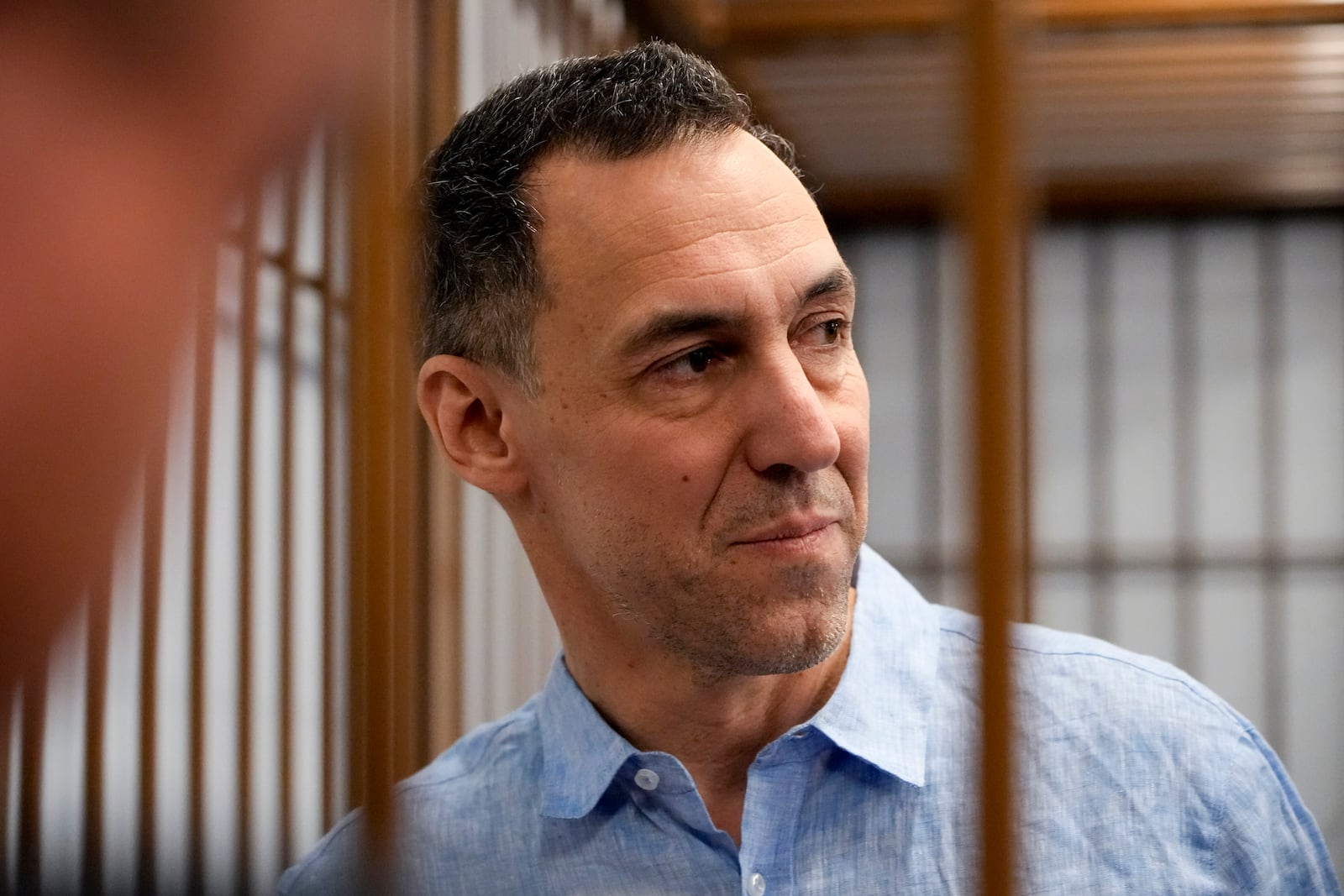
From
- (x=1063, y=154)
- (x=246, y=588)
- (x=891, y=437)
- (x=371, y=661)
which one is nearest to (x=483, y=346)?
(x=246, y=588)

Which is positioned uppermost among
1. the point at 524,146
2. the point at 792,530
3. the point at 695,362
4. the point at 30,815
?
the point at 524,146

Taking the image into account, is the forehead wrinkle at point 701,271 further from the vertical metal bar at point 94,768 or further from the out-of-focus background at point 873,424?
the vertical metal bar at point 94,768

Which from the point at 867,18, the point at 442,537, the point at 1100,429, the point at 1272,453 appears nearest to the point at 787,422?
the point at 442,537

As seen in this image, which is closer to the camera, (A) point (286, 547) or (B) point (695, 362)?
(B) point (695, 362)

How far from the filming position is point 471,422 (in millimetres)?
940

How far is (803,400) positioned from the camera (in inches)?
29.3

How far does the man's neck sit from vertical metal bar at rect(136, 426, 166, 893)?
13.1 inches

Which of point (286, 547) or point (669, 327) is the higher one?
point (669, 327)

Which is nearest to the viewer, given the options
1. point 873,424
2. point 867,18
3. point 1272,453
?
point 867,18

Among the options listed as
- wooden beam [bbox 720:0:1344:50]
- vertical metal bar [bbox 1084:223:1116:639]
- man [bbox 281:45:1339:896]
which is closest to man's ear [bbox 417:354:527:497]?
man [bbox 281:45:1339:896]

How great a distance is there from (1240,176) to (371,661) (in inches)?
110

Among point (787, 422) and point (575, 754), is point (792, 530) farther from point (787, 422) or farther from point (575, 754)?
point (575, 754)

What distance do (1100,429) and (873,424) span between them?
22.0 inches

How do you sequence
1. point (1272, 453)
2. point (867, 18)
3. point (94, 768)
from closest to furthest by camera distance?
1. point (94, 768)
2. point (867, 18)
3. point (1272, 453)
